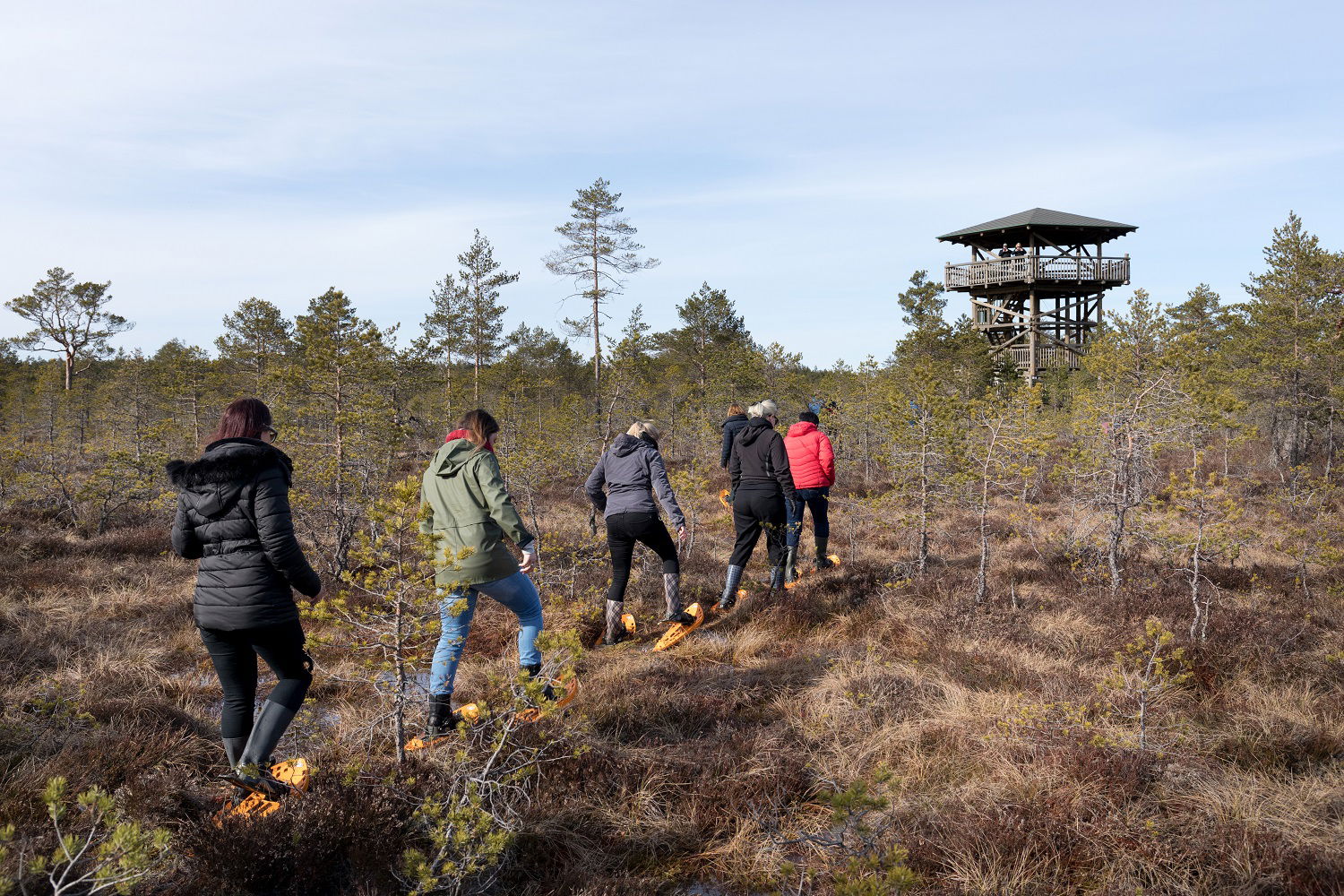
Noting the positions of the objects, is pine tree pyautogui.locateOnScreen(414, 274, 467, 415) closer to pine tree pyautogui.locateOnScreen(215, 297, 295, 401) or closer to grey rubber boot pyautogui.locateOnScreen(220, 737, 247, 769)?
pine tree pyautogui.locateOnScreen(215, 297, 295, 401)

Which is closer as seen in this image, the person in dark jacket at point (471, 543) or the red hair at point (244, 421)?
the red hair at point (244, 421)

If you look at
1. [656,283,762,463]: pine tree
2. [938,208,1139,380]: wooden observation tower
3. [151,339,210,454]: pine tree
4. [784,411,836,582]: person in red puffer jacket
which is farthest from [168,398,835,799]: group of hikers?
[938,208,1139,380]: wooden observation tower

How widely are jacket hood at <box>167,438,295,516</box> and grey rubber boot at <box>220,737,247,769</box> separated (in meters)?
1.02

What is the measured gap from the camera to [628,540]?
19.2 ft

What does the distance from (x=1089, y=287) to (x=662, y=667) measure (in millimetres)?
32624

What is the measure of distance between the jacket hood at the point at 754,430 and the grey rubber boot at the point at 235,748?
4.50 metres

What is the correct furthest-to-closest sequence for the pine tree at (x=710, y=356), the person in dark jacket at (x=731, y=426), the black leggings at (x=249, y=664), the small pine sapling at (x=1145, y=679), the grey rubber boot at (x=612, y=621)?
the pine tree at (x=710, y=356), the person in dark jacket at (x=731, y=426), the grey rubber boot at (x=612, y=621), the small pine sapling at (x=1145, y=679), the black leggings at (x=249, y=664)

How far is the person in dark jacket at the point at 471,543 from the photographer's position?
3.85 meters

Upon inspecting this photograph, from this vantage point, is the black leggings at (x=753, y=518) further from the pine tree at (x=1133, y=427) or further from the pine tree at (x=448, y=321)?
the pine tree at (x=448, y=321)

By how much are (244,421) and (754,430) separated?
4321 millimetres

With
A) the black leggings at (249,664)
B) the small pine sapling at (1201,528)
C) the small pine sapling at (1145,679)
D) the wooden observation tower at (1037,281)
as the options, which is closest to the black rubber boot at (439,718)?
the black leggings at (249,664)

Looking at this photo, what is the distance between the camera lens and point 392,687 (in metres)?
3.38

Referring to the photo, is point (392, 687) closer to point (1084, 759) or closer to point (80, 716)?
point (80, 716)

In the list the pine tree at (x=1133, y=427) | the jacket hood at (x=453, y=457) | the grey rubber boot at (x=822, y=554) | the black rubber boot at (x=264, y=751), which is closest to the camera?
the black rubber boot at (x=264, y=751)
